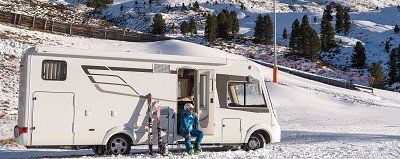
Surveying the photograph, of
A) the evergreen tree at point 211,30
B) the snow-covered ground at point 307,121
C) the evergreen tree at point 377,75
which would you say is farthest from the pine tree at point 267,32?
the snow-covered ground at point 307,121

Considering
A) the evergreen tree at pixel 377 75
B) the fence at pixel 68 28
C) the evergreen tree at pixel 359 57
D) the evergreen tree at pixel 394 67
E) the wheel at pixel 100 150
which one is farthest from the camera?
the evergreen tree at pixel 359 57

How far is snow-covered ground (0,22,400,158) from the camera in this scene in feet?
51.1

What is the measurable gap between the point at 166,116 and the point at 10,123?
459 inches

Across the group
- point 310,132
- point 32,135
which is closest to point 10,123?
point 32,135

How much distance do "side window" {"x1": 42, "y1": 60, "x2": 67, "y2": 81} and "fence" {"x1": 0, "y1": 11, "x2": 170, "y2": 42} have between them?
36.3m

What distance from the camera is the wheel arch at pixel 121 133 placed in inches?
567

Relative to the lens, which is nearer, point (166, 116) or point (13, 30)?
Result: point (166, 116)

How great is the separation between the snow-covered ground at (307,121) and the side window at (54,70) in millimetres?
2460

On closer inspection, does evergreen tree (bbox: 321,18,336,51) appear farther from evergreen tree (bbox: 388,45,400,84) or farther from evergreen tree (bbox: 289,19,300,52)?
evergreen tree (bbox: 388,45,400,84)

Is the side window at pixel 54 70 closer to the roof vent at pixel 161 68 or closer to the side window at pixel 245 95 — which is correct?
the roof vent at pixel 161 68

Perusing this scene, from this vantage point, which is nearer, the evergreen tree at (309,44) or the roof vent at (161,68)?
the roof vent at (161,68)

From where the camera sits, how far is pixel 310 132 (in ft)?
74.7

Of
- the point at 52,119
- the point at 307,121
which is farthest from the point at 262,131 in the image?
the point at 307,121

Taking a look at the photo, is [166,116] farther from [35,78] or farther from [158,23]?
[158,23]
